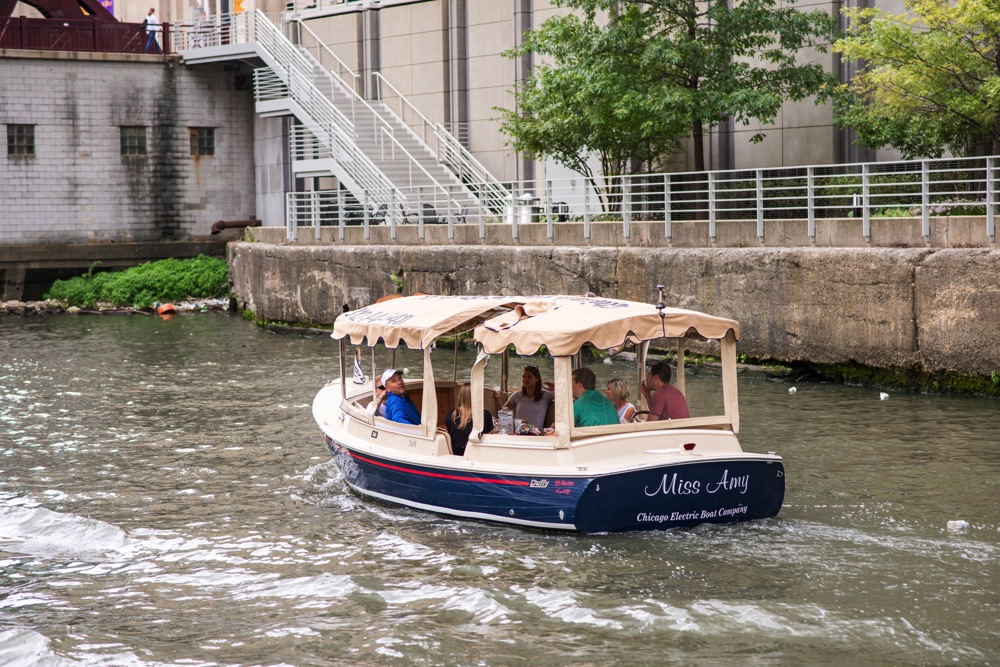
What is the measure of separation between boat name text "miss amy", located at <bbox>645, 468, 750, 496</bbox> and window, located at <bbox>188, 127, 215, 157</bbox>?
30239mm

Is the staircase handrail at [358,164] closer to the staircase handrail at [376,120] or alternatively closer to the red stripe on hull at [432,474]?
the staircase handrail at [376,120]

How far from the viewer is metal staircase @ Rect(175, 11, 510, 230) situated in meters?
30.4

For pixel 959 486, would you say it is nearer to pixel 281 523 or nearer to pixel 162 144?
pixel 281 523

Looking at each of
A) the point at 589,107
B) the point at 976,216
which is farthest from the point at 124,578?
the point at 589,107

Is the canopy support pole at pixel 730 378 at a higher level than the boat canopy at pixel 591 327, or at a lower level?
lower

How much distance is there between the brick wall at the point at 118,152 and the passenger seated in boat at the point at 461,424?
27.1m

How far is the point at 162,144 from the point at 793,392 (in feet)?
82.3

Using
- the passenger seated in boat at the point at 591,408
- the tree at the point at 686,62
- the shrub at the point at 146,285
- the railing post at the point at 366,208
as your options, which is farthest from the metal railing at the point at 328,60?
the passenger seated in boat at the point at 591,408

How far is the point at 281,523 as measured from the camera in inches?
452

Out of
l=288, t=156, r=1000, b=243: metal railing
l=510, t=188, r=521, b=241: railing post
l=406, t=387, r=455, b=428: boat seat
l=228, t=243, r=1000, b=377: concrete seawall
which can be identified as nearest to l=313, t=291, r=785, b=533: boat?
l=406, t=387, r=455, b=428: boat seat

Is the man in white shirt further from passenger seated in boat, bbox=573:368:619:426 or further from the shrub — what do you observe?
passenger seated in boat, bbox=573:368:619:426

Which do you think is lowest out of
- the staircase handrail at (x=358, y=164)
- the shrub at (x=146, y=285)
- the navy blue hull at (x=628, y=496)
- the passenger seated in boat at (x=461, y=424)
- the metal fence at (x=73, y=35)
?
the navy blue hull at (x=628, y=496)

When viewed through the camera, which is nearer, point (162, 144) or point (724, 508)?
point (724, 508)

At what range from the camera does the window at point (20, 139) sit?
34.9m
